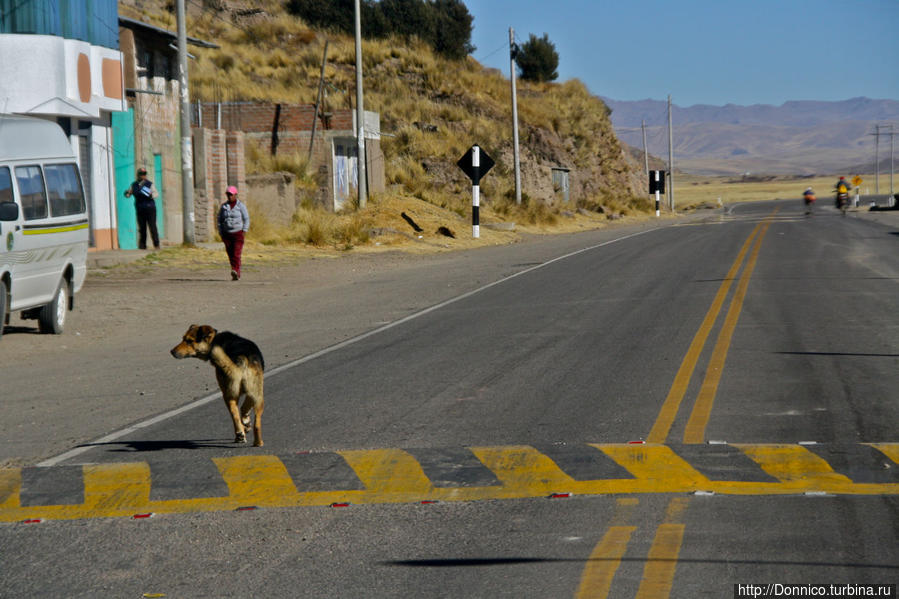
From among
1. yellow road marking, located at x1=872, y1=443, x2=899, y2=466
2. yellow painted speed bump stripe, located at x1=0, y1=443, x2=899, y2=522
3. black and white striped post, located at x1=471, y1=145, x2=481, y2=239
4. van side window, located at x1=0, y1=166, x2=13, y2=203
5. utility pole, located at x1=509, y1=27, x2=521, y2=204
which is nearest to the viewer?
yellow painted speed bump stripe, located at x1=0, y1=443, x2=899, y2=522

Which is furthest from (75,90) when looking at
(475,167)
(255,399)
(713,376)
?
(255,399)

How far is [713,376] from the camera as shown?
1075 centimetres

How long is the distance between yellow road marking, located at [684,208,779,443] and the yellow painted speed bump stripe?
1.86 ft

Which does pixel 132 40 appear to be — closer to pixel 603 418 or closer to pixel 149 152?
pixel 149 152

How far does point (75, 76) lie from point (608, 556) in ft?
75.6

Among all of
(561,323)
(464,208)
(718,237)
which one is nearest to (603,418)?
(561,323)

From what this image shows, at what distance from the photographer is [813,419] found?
8.78m

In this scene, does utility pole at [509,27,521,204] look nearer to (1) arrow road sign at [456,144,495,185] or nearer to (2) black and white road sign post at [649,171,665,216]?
(1) arrow road sign at [456,144,495,185]

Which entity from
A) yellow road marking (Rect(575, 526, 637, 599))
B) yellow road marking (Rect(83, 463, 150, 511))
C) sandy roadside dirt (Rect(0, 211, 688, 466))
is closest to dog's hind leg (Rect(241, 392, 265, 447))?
yellow road marking (Rect(83, 463, 150, 511))

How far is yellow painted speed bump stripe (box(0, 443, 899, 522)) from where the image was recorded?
6.84m

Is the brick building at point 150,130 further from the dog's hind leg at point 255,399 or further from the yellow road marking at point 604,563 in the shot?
the yellow road marking at point 604,563

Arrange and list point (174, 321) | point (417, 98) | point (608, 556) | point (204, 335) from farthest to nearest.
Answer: point (417, 98), point (174, 321), point (204, 335), point (608, 556)

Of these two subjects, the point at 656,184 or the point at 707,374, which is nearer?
the point at 707,374

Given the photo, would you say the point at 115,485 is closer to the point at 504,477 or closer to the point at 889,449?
the point at 504,477
